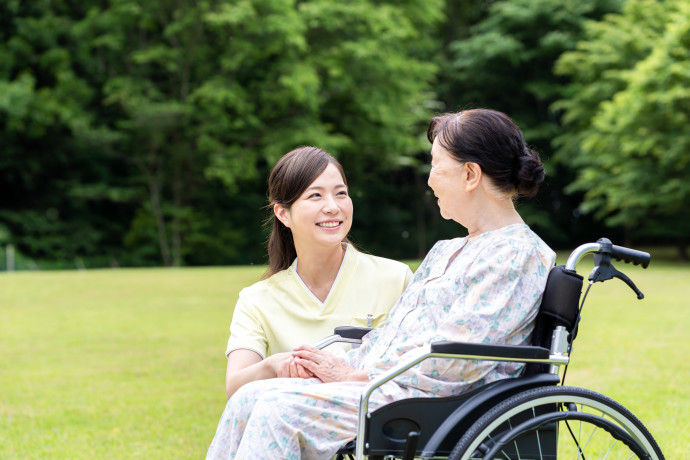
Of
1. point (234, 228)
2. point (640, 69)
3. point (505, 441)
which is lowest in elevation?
point (234, 228)

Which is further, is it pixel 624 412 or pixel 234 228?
pixel 234 228

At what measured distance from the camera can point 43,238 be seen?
2202 cm

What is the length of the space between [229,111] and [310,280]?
68.6 feet

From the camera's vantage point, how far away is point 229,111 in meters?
23.2

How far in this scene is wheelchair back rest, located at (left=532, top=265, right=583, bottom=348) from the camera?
216 cm

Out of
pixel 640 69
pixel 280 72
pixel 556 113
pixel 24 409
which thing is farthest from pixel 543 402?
pixel 556 113

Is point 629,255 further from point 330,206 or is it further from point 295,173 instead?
point 295,173

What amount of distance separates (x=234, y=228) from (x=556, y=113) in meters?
11.1

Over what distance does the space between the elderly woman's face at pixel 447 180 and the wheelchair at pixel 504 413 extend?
0.33m

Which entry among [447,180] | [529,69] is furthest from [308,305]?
[529,69]

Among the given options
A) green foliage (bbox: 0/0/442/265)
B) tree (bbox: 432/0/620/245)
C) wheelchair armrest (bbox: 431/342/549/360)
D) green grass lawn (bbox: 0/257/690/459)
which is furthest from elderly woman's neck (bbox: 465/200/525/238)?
tree (bbox: 432/0/620/245)

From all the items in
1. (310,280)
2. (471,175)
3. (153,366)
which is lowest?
(153,366)

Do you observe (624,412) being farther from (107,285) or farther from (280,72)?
(280,72)

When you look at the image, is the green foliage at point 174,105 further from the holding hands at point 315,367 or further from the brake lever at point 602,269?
the brake lever at point 602,269
